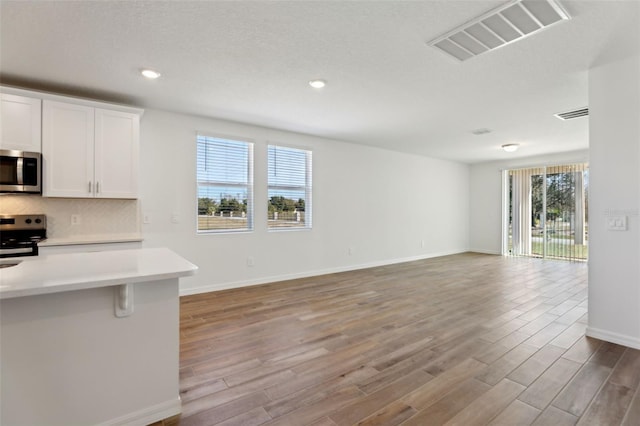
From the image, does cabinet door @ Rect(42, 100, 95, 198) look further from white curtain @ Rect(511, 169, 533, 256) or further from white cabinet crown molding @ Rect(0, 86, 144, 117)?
white curtain @ Rect(511, 169, 533, 256)

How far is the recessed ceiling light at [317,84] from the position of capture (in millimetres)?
3143

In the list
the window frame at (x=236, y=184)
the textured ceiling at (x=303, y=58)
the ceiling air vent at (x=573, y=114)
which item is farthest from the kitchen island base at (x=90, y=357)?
the ceiling air vent at (x=573, y=114)

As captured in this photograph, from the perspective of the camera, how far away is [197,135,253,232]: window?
4461mm

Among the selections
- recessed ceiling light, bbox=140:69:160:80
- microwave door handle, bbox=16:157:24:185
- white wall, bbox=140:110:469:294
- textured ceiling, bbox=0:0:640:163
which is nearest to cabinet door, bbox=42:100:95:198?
microwave door handle, bbox=16:157:24:185

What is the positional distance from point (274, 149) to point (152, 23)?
296 centimetres

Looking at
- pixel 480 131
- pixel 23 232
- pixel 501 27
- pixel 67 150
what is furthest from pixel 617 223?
pixel 23 232

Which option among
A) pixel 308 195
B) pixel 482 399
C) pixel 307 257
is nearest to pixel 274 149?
pixel 308 195

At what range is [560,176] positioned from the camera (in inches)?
282

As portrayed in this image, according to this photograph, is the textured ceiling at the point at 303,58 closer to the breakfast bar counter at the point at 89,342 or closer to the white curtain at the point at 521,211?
the breakfast bar counter at the point at 89,342

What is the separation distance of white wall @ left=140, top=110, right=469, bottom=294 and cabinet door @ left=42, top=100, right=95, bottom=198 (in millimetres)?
672

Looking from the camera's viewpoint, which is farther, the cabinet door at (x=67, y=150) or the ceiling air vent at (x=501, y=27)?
the cabinet door at (x=67, y=150)

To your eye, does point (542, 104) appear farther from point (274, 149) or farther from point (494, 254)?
point (494, 254)

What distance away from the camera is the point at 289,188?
527 centimetres

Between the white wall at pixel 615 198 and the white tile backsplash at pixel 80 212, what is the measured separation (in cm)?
504
